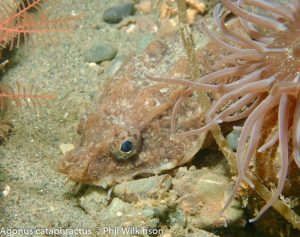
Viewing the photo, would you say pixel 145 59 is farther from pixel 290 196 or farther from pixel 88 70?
pixel 290 196

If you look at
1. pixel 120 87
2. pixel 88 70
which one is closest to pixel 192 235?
pixel 120 87

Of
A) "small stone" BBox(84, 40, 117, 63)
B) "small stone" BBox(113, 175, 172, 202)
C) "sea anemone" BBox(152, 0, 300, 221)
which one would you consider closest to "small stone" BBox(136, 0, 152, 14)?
"small stone" BBox(84, 40, 117, 63)

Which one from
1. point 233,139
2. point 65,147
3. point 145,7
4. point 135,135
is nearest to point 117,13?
point 145,7

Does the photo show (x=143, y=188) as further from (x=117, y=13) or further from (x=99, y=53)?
(x=117, y=13)

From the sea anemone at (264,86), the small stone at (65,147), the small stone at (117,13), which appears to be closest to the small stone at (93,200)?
the small stone at (65,147)

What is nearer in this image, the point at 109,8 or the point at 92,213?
the point at 92,213

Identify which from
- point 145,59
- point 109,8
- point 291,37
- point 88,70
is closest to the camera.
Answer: point 291,37

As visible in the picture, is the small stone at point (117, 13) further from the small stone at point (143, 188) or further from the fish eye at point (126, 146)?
the small stone at point (143, 188)
